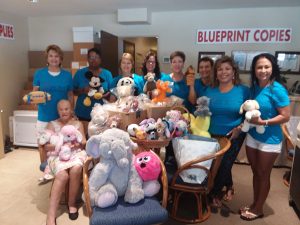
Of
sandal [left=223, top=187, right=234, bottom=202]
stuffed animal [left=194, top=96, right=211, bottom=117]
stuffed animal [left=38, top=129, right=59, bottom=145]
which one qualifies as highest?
stuffed animal [left=194, top=96, right=211, bottom=117]

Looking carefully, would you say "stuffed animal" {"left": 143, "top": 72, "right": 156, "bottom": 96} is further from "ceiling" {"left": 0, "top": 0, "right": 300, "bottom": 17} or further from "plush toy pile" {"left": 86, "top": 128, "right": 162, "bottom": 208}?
"ceiling" {"left": 0, "top": 0, "right": 300, "bottom": 17}

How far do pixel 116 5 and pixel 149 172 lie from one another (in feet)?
9.52

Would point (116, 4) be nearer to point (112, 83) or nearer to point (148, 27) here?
point (148, 27)

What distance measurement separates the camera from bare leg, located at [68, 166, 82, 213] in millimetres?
2086

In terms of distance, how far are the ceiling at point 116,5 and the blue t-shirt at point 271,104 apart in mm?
2022

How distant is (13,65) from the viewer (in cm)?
427

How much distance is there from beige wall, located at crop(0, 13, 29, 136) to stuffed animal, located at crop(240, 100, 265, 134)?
3885mm

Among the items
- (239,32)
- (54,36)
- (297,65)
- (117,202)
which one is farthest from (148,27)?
(117,202)

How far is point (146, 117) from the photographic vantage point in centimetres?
200

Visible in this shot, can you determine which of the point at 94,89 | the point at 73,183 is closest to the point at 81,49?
the point at 94,89

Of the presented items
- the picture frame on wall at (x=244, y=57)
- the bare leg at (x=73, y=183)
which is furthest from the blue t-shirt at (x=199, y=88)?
the picture frame on wall at (x=244, y=57)

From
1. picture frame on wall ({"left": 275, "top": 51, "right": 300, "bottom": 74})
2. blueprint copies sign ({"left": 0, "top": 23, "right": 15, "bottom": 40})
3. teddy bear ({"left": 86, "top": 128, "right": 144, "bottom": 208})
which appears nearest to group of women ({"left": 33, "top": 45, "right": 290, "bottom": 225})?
teddy bear ({"left": 86, "top": 128, "right": 144, "bottom": 208})

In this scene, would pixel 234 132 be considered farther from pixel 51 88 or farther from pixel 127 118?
pixel 51 88

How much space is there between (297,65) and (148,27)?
2.48 m
